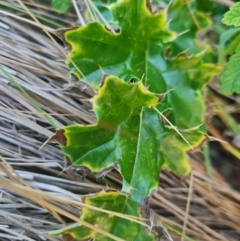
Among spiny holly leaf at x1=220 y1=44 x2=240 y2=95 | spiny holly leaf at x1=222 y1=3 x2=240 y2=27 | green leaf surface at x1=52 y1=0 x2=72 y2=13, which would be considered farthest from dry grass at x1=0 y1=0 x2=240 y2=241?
spiny holly leaf at x1=222 y1=3 x2=240 y2=27

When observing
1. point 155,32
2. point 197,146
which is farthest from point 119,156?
point 155,32

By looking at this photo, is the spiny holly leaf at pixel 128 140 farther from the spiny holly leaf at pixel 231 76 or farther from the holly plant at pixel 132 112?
the spiny holly leaf at pixel 231 76

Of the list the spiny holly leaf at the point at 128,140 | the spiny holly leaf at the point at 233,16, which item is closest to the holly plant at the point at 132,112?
the spiny holly leaf at the point at 128,140

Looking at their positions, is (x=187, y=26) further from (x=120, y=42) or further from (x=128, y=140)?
(x=128, y=140)

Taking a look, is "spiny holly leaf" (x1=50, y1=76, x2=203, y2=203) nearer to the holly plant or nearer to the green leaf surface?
the holly plant

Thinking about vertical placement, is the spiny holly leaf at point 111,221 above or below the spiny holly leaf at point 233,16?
below

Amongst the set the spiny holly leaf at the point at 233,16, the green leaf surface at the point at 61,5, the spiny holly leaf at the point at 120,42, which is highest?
the green leaf surface at the point at 61,5

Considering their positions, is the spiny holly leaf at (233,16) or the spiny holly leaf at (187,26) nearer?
the spiny holly leaf at (233,16)

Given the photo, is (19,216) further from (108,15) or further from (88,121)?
(108,15)
